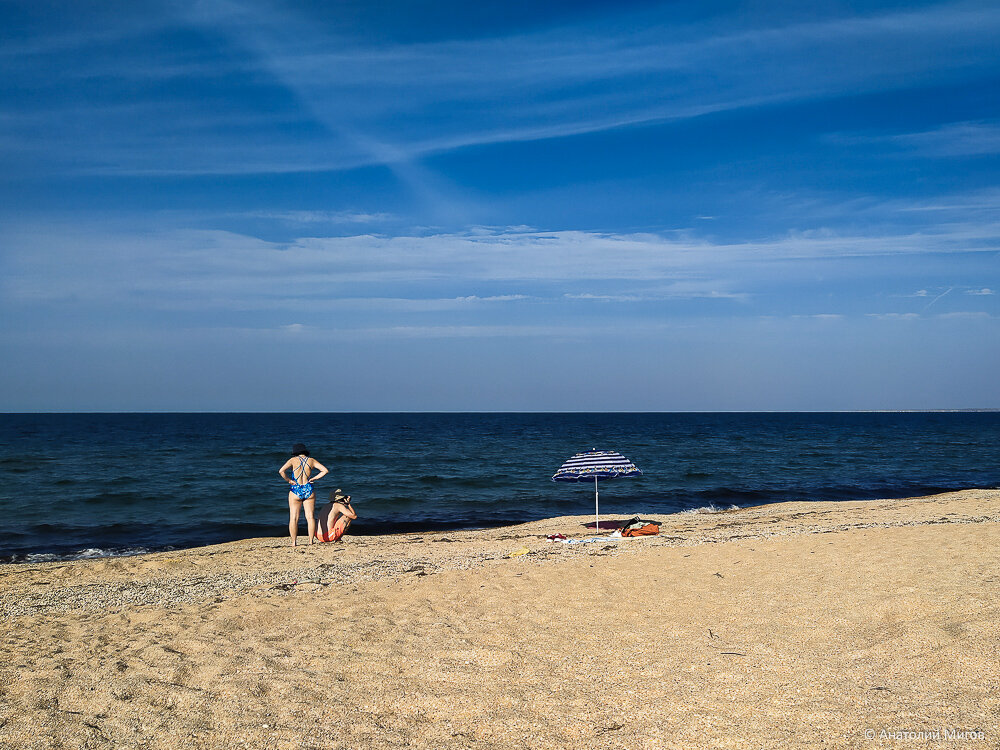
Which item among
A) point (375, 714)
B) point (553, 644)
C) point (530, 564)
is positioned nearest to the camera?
point (375, 714)

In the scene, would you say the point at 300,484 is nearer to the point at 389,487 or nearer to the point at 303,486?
the point at 303,486

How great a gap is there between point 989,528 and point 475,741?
9.31m

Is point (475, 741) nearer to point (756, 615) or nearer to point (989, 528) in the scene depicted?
point (756, 615)

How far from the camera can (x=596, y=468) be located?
1186 cm

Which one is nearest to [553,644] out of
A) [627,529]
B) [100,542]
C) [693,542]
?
[693,542]

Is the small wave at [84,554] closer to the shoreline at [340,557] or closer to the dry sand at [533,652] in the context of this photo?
the shoreline at [340,557]

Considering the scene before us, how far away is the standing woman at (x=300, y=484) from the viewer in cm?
1197

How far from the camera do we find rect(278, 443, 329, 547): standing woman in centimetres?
1197

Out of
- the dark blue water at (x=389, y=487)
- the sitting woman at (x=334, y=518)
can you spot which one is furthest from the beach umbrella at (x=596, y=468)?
the dark blue water at (x=389, y=487)

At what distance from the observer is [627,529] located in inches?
491

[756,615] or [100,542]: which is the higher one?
[756,615]

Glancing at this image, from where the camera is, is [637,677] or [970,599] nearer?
[637,677]

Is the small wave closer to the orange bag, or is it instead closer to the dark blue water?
the dark blue water

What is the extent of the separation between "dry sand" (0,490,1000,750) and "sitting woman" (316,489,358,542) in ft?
9.69
